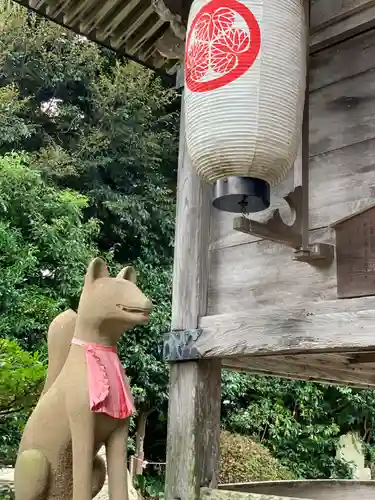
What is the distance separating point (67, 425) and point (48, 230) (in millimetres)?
6374

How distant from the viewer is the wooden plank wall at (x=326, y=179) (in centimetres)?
225

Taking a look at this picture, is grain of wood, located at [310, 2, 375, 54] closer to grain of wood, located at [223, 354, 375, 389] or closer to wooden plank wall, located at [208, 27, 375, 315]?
wooden plank wall, located at [208, 27, 375, 315]

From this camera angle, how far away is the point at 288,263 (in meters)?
2.40

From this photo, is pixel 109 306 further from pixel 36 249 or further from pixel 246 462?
pixel 246 462

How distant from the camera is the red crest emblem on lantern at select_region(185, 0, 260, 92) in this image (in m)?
1.83

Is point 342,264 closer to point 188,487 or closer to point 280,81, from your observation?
point 280,81

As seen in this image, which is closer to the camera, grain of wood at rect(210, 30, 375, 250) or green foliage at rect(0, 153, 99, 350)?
grain of wood at rect(210, 30, 375, 250)

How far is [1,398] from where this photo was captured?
11.0ft

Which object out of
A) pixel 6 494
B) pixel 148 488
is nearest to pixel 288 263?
pixel 6 494

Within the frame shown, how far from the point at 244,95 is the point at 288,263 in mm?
807

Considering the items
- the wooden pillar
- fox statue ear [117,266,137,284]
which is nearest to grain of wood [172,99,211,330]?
the wooden pillar

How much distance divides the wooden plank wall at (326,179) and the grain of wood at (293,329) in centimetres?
7

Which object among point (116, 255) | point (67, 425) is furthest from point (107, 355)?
point (116, 255)

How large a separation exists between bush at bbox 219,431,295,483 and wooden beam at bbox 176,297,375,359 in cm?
614
